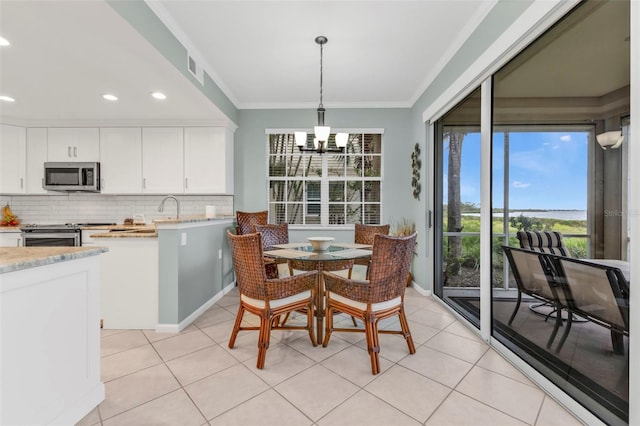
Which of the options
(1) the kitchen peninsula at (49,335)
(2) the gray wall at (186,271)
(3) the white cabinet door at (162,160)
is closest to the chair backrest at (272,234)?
(2) the gray wall at (186,271)

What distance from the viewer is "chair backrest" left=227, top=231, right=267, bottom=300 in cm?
205

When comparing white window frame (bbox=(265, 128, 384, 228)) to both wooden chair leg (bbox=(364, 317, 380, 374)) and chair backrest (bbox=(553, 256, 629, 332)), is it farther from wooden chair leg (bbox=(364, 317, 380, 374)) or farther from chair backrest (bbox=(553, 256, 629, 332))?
chair backrest (bbox=(553, 256, 629, 332))

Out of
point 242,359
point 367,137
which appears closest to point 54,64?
point 242,359

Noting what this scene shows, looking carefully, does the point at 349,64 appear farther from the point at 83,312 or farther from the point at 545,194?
the point at 83,312

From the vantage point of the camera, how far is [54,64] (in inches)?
98.3

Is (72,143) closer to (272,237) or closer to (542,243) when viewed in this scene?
(272,237)

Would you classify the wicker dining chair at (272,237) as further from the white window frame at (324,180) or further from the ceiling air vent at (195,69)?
the ceiling air vent at (195,69)

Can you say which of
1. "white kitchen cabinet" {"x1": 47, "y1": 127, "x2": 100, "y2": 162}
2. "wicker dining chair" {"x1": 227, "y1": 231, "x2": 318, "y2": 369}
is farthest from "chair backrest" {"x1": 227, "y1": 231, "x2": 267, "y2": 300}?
"white kitchen cabinet" {"x1": 47, "y1": 127, "x2": 100, "y2": 162}

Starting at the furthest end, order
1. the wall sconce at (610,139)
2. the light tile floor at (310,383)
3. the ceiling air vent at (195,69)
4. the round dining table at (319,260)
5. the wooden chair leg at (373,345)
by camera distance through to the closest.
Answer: the ceiling air vent at (195,69)
the round dining table at (319,260)
the wooden chair leg at (373,345)
the light tile floor at (310,383)
the wall sconce at (610,139)

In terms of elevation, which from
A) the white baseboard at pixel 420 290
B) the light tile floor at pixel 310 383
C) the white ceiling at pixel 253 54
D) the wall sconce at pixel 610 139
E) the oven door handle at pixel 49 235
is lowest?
the light tile floor at pixel 310 383

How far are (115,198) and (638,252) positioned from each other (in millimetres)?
5537

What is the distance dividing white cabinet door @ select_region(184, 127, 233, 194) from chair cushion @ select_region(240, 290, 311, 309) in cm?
228

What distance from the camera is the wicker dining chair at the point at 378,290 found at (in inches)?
78.2

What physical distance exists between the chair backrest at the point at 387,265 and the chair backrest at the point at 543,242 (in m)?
0.78
